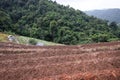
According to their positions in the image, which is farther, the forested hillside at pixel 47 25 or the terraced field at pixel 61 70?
the forested hillside at pixel 47 25

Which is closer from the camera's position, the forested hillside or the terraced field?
the terraced field

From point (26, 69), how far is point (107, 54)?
24.4 feet

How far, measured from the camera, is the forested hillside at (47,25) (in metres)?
70.4

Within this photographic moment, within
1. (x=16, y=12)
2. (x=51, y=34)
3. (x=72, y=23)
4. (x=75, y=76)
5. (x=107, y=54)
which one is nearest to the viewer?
(x=75, y=76)

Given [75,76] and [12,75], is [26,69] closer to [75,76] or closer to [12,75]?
[12,75]

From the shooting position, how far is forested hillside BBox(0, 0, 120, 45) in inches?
2771

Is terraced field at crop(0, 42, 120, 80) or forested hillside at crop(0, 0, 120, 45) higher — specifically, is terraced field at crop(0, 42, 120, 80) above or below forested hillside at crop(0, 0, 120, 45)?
above

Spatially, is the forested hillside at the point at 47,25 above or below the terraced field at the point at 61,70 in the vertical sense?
below

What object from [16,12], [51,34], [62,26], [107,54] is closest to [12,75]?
[107,54]

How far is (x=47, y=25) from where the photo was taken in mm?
84250

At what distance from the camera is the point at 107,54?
2055cm

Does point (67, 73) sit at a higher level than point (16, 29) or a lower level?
higher

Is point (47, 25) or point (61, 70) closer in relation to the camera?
point (61, 70)

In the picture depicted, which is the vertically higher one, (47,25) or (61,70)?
(61,70)
